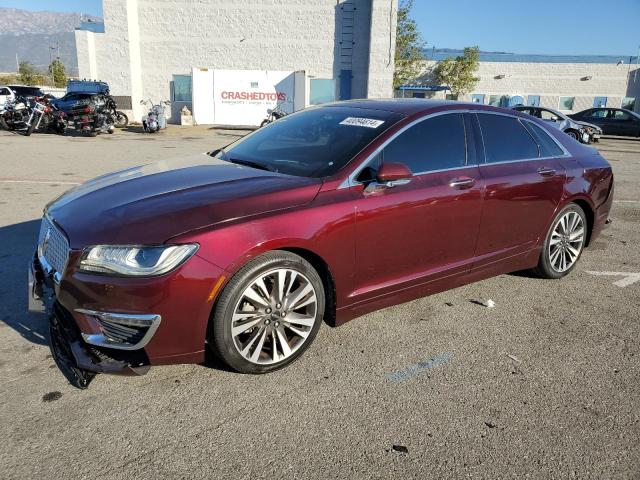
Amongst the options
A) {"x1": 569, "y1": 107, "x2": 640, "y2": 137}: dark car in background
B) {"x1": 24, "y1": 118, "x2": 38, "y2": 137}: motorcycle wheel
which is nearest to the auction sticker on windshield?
{"x1": 24, "y1": 118, "x2": 38, "y2": 137}: motorcycle wheel

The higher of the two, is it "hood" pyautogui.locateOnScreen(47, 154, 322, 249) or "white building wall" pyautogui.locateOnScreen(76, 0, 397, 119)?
"white building wall" pyautogui.locateOnScreen(76, 0, 397, 119)

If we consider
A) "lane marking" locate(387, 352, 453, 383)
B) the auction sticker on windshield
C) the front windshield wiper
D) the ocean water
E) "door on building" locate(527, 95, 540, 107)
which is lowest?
"lane marking" locate(387, 352, 453, 383)

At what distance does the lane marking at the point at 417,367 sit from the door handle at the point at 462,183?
3.97 ft

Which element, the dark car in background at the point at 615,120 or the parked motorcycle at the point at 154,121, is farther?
the dark car in background at the point at 615,120

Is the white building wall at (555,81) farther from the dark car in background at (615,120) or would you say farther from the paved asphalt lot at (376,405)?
the paved asphalt lot at (376,405)

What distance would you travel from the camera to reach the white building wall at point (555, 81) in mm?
38906

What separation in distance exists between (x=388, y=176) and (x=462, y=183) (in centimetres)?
83

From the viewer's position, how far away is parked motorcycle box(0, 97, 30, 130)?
18297 mm

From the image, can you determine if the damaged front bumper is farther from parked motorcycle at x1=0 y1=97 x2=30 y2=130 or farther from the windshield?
parked motorcycle at x1=0 y1=97 x2=30 y2=130

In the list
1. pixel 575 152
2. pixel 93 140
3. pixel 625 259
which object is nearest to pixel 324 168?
pixel 575 152

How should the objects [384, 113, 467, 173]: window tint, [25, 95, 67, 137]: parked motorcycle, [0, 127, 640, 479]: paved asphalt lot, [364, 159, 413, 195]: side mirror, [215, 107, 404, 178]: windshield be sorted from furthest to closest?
[25, 95, 67, 137]: parked motorcycle
[384, 113, 467, 173]: window tint
[215, 107, 404, 178]: windshield
[364, 159, 413, 195]: side mirror
[0, 127, 640, 479]: paved asphalt lot

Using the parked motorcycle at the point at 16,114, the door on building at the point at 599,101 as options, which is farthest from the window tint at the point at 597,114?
the parked motorcycle at the point at 16,114

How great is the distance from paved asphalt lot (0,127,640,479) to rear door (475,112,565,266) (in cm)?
55

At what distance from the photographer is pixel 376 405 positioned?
277 cm
